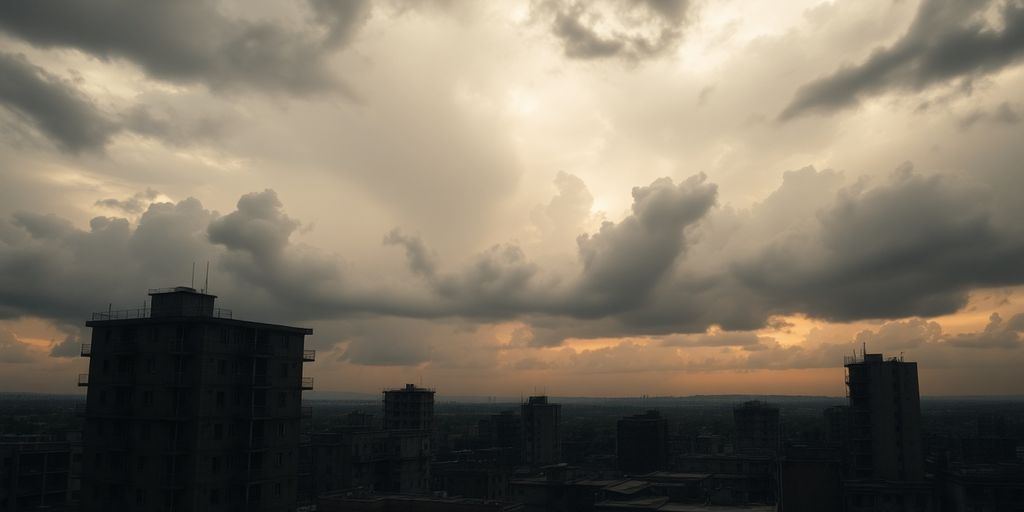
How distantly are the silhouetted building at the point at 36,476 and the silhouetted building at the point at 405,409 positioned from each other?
89.1 metres

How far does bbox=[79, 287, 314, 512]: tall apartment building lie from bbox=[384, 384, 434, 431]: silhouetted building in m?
110

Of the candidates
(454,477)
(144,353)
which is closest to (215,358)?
(144,353)

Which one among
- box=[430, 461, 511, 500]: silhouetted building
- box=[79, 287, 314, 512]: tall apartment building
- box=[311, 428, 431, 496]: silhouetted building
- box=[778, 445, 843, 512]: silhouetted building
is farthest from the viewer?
box=[430, 461, 511, 500]: silhouetted building

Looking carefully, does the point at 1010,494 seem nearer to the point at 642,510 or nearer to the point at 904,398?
the point at 904,398

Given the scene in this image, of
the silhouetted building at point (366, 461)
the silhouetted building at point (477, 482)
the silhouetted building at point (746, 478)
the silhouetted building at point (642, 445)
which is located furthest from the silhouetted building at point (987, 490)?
the silhouetted building at point (366, 461)

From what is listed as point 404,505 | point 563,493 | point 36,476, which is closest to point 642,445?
point 563,493

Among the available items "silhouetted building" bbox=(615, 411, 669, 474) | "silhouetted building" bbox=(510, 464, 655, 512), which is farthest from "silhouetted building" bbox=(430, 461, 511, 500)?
"silhouetted building" bbox=(615, 411, 669, 474)

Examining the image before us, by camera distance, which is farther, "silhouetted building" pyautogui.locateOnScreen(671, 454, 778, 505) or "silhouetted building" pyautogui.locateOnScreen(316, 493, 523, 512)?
"silhouetted building" pyautogui.locateOnScreen(671, 454, 778, 505)

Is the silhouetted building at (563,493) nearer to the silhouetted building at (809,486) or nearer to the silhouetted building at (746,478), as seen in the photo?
the silhouetted building at (809,486)

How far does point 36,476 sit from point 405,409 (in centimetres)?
9772

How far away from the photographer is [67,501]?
10469cm

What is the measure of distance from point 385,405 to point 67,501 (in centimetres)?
9163

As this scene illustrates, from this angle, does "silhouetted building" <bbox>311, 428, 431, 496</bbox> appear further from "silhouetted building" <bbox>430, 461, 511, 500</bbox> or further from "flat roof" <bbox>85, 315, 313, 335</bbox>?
"flat roof" <bbox>85, 315, 313, 335</bbox>

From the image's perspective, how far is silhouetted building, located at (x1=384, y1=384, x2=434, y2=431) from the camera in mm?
188375
